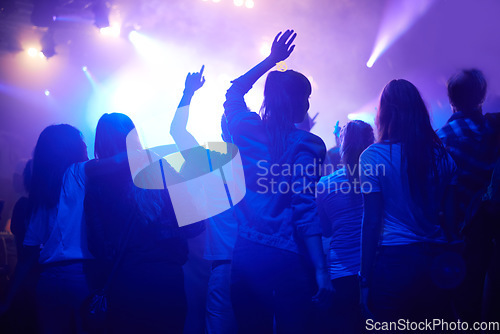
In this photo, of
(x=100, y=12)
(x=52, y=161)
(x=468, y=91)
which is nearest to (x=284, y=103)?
(x=468, y=91)

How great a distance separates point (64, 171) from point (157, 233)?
32.1 inches

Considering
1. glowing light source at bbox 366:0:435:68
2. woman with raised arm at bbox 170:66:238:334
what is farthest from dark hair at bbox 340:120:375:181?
glowing light source at bbox 366:0:435:68

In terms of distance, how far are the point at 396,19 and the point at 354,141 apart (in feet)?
25.1

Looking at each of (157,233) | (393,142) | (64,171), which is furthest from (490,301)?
(64,171)

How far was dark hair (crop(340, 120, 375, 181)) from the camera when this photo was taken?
7.71ft

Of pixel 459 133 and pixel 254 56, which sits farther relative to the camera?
pixel 254 56

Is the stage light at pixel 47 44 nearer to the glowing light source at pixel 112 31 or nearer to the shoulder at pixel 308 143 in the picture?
the glowing light source at pixel 112 31

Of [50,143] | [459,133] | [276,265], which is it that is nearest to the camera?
[276,265]

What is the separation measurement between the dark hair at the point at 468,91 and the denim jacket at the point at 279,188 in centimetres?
120

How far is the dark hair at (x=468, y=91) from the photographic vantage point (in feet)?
6.89

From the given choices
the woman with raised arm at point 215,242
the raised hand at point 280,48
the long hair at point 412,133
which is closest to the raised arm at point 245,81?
the raised hand at point 280,48

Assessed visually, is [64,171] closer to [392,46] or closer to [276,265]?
[276,265]

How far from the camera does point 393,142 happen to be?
5.41 ft

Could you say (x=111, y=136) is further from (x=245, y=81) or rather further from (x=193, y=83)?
(x=245, y=81)
